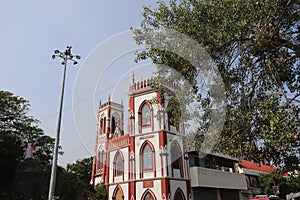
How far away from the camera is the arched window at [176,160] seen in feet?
66.3

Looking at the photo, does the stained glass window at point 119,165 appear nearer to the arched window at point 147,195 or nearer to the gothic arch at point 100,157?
the arched window at point 147,195

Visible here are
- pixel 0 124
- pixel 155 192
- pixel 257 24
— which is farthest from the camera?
pixel 155 192

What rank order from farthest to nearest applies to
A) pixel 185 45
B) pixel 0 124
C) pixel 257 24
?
pixel 0 124, pixel 185 45, pixel 257 24

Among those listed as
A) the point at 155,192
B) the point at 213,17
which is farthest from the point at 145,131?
the point at 213,17

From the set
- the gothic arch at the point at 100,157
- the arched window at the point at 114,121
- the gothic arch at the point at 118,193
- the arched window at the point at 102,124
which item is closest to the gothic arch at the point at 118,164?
the gothic arch at the point at 118,193

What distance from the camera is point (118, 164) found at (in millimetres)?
22172

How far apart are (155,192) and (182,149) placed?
3985 millimetres

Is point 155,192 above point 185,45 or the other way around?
the other way around

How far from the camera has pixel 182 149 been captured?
838 inches

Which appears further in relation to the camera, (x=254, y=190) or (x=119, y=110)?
(x=119, y=110)

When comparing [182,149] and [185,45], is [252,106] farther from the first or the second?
[182,149]

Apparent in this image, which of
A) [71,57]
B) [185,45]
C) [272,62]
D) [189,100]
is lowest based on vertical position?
[189,100]

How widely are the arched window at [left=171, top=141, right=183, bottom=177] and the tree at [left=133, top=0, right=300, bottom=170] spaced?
1358 cm

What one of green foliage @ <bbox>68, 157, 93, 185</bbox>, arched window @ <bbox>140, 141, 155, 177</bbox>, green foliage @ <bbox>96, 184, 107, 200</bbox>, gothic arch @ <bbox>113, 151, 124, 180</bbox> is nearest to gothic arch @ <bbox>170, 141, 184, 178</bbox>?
arched window @ <bbox>140, 141, 155, 177</bbox>
